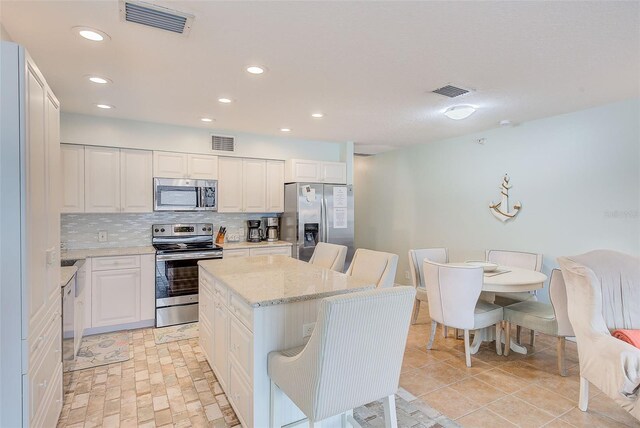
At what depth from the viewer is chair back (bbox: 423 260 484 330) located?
2961 millimetres

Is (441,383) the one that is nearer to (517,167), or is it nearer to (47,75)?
(517,167)

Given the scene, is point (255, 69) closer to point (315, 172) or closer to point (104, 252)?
point (315, 172)

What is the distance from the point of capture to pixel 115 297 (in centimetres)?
380

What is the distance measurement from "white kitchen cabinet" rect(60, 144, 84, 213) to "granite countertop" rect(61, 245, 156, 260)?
1.56 feet

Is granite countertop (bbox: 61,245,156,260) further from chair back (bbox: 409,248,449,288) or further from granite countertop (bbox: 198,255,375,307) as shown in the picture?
chair back (bbox: 409,248,449,288)

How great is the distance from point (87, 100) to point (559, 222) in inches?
203

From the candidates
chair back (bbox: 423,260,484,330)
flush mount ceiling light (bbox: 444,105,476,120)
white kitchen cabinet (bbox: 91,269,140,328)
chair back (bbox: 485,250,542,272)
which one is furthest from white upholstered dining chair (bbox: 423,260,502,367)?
white kitchen cabinet (bbox: 91,269,140,328)

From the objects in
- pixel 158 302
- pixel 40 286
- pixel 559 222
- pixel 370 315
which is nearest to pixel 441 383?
pixel 370 315

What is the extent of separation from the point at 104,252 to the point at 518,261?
4.77 meters

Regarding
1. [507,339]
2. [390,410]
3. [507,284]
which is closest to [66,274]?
[390,410]

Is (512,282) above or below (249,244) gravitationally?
below

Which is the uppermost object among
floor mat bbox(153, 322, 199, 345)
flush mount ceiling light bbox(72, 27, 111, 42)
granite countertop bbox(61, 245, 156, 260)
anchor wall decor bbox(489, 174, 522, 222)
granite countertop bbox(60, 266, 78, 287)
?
flush mount ceiling light bbox(72, 27, 111, 42)

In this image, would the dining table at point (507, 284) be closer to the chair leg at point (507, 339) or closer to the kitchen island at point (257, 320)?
the chair leg at point (507, 339)

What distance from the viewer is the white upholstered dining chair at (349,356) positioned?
4.81 feet
